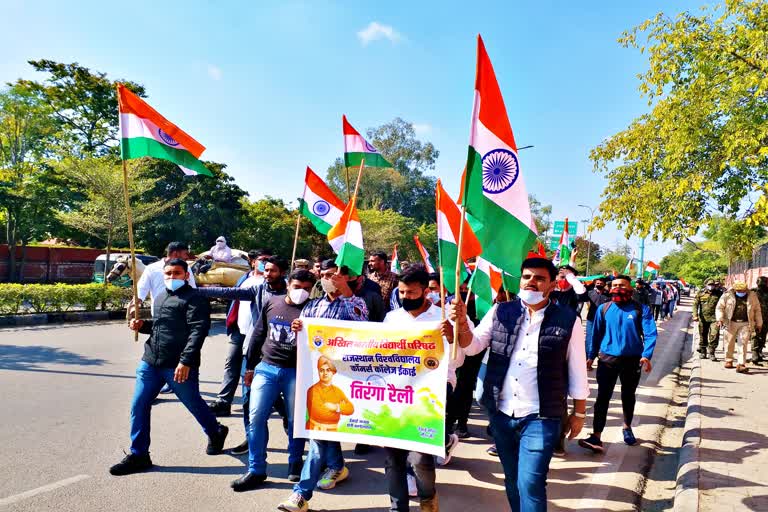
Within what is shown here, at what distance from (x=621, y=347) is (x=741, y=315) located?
6.17 m

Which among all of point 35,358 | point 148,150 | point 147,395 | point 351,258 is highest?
point 148,150

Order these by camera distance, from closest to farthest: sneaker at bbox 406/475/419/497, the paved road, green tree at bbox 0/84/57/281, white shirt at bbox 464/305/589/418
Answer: white shirt at bbox 464/305/589/418
the paved road
sneaker at bbox 406/475/419/497
green tree at bbox 0/84/57/281

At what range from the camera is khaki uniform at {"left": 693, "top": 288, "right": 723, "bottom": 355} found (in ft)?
37.7

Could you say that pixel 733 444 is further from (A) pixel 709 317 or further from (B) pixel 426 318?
(A) pixel 709 317

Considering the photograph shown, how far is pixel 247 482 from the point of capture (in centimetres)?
404

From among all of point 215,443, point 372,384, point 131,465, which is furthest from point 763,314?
point 131,465

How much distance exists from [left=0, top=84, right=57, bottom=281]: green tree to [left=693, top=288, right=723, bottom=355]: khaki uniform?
27681mm

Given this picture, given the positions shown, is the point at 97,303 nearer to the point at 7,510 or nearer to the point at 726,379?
the point at 7,510

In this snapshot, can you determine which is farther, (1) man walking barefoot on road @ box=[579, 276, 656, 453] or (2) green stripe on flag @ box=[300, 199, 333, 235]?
(2) green stripe on flag @ box=[300, 199, 333, 235]

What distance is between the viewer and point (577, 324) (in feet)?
10.3

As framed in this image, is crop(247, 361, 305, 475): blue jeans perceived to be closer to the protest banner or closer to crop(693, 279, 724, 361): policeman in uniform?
the protest banner

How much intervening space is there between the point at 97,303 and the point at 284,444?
37.3ft

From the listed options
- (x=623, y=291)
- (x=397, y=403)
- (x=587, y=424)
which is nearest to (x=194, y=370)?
(x=397, y=403)

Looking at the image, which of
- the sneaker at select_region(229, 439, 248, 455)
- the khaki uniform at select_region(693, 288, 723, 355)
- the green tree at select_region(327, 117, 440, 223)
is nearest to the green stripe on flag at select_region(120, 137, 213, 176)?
the sneaker at select_region(229, 439, 248, 455)
